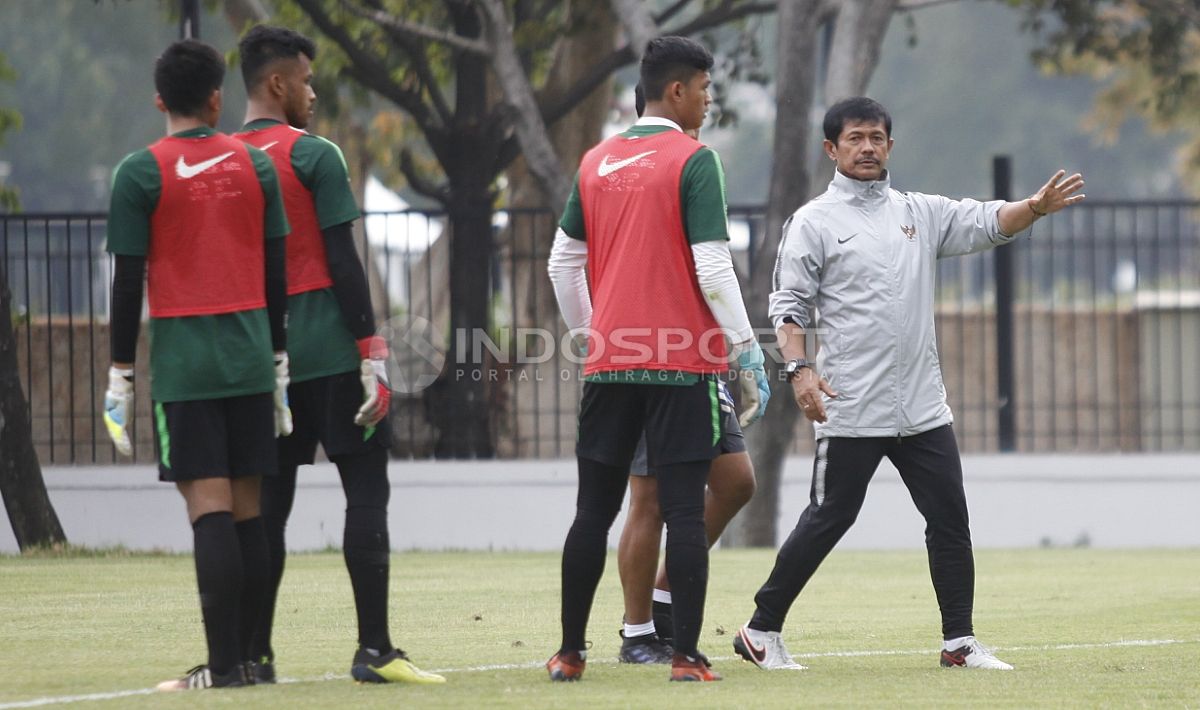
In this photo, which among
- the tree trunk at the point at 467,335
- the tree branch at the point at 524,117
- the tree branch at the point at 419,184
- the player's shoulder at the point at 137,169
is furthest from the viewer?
the tree branch at the point at 419,184

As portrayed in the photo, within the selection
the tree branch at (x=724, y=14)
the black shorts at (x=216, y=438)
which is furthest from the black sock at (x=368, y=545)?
the tree branch at (x=724, y=14)

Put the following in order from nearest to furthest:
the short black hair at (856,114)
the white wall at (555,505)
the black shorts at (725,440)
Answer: the black shorts at (725,440), the short black hair at (856,114), the white wall at (555,505)

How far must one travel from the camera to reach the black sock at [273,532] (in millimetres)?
5488

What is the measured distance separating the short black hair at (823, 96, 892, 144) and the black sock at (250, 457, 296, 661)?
2125 millimetres

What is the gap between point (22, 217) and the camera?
12945 mm

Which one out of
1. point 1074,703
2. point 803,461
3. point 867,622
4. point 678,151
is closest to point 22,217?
point 803,461

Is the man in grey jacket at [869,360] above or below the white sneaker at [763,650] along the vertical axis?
above

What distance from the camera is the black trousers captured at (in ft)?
19.7

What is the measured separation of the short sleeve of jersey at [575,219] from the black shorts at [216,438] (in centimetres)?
110

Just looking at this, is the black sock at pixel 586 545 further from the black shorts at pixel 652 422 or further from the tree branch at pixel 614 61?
the tree branch at pixel 614 61

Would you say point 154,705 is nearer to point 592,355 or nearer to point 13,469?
point 592,355

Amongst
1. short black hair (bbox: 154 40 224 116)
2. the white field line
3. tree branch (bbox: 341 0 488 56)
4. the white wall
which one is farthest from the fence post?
short black hair (bbox: 154 40 224 116)

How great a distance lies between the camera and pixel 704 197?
539cm

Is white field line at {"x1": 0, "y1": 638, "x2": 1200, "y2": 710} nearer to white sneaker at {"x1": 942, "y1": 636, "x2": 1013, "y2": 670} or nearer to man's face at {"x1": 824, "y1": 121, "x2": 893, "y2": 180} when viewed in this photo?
white sneaker at {"x1": 942, "y1": 636, "x2": 1013, "y2": 670}
